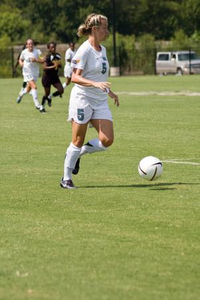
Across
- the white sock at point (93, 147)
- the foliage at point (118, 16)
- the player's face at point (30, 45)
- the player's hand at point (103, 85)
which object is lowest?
the foliage at point (118, 16)

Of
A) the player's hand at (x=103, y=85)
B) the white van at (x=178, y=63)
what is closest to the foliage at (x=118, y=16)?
the white van at (x=178, y=63)

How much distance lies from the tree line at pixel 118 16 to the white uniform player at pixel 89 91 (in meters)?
92.9

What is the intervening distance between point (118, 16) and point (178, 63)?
42.4m

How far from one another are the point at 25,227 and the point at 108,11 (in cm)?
10087

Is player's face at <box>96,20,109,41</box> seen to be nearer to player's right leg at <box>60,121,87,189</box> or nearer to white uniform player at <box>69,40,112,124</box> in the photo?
white uniform player at <box>69,40,112,124</box>

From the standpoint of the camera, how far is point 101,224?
912 cm

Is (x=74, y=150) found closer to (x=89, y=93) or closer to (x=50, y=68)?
(x=89, y=93)

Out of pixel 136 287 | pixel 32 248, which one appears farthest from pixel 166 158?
pixel 136 287

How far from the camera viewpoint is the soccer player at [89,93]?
37.0ft

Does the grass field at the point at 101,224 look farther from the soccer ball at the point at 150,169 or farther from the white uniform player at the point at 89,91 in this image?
the white uniform player at the point at 89,91

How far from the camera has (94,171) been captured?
1352 centimetres

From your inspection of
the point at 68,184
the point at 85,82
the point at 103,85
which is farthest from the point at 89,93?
the point at 68,184

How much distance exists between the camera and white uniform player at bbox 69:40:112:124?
11359mm

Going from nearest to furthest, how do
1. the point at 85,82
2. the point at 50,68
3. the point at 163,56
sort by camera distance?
the point at 85,82, the point at 50,68, the point at 163,56
